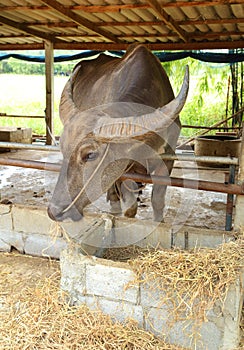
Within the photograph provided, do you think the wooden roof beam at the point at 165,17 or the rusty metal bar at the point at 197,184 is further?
the wooden roof beam at the point at 165,17

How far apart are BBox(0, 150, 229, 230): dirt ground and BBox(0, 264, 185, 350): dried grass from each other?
171 cm

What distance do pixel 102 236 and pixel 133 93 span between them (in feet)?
3.38

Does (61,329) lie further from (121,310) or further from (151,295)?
(151,295)

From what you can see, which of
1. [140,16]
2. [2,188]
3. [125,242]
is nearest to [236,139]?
[140,16]

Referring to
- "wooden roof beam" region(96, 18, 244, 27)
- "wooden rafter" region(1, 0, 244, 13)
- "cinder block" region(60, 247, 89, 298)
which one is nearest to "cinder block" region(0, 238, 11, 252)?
"cinder block" region(60, 247, 89, 298)

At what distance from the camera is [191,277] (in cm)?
204

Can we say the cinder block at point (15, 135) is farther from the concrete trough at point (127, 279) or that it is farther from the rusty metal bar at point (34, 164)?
the concrete trough at point (127, 279)

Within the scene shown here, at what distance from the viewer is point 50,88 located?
26.2ft

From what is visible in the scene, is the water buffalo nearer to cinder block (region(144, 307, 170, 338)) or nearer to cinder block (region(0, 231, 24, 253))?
cinder block (region(144, 307, 170, 338))

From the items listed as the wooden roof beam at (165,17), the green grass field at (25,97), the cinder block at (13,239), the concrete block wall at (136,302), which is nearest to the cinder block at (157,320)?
the concrete block wall at (136,302)

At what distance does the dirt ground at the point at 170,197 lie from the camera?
4.23 metres

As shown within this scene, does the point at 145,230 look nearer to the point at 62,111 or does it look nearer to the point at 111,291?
the point at 111,291

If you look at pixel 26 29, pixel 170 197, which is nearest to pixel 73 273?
pixel 170 197

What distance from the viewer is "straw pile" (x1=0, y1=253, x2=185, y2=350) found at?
2.05 metres
